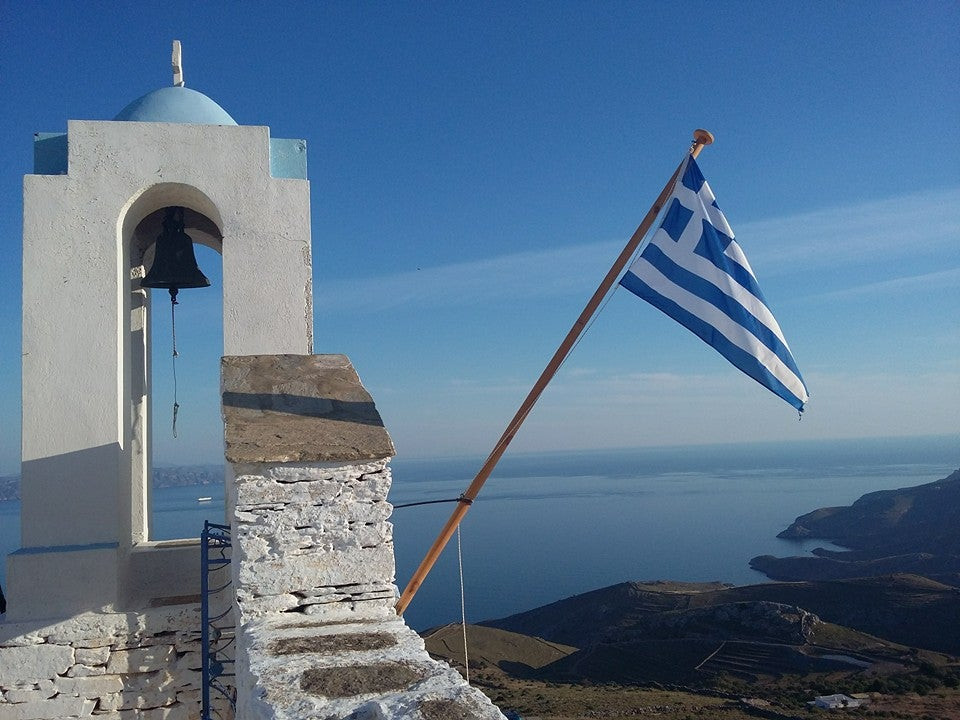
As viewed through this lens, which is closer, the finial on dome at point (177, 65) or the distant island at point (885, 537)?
the finial on dome at point (177, 65)

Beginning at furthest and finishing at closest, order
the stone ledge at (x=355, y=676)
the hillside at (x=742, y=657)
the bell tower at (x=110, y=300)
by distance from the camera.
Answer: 1. the hillside at (x=742, y=657)
2. the bell tower at (x=110, y=300)
3. the stone ledge at (x=355, y=676)

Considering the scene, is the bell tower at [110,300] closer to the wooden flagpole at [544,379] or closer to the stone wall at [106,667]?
the stone wall at [106,667]

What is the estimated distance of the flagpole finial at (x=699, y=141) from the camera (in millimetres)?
4637

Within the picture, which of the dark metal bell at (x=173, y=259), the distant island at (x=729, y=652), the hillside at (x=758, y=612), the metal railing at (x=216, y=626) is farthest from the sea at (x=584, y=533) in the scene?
the metal railing at (x=216, y=626)

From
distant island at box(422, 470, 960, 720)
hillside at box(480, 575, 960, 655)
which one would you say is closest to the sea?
distant island at box(422, 470, 960, 720)

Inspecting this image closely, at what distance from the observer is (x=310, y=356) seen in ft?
13.7

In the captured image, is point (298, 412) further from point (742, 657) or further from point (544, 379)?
point (742, 657)

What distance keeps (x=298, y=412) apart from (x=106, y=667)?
194 centimetres

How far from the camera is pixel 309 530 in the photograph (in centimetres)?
333

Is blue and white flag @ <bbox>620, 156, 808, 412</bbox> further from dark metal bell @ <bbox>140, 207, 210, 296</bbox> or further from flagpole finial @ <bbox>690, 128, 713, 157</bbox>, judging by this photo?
dark metal bell @ <bbox>140, 207, 210, 296</bbox>

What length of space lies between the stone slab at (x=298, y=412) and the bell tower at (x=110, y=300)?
64 cm

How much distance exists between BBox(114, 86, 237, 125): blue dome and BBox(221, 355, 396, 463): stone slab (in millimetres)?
1831

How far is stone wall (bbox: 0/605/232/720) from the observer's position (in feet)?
13.5

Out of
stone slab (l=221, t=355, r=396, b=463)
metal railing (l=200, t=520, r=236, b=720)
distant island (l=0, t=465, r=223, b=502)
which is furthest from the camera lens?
distant island (l=0, t=465, r=223, b=502)
